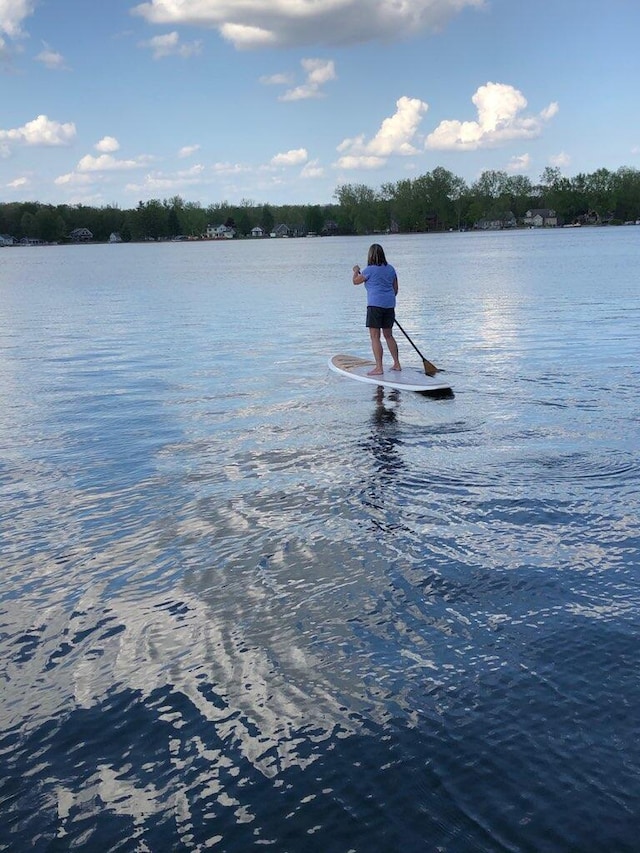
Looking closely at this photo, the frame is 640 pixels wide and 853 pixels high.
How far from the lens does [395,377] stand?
1417 centimetres

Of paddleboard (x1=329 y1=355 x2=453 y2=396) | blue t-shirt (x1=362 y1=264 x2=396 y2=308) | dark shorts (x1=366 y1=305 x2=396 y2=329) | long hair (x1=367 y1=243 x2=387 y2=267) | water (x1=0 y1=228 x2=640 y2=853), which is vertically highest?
long hair (x1=367 y1=243 x2=387 y2=267)

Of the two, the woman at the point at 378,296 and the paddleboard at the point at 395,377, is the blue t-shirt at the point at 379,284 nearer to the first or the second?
the woman at the point at 378,296

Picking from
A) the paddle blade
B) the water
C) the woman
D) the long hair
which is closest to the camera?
the water

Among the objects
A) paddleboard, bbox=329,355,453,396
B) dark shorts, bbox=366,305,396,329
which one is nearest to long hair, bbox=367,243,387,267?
dark shorts, bbox=366,305,396,329

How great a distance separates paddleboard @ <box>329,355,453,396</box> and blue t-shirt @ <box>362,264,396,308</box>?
48.1 inches

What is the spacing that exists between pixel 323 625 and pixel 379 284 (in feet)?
33.4

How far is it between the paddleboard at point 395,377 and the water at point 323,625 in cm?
39

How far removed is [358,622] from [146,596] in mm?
1596

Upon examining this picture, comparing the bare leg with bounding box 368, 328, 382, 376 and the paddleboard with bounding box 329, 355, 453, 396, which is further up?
the bare leg with bounding box 368, 328, 382, 376

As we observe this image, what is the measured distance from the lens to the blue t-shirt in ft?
48.1

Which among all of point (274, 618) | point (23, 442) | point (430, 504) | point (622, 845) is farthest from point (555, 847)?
point (23, 442)

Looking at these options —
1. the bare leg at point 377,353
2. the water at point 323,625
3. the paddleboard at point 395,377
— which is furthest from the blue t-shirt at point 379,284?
the water at point 323,625

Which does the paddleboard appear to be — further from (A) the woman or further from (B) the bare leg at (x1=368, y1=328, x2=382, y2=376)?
(A) the woman

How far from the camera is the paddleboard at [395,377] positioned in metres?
13.2
